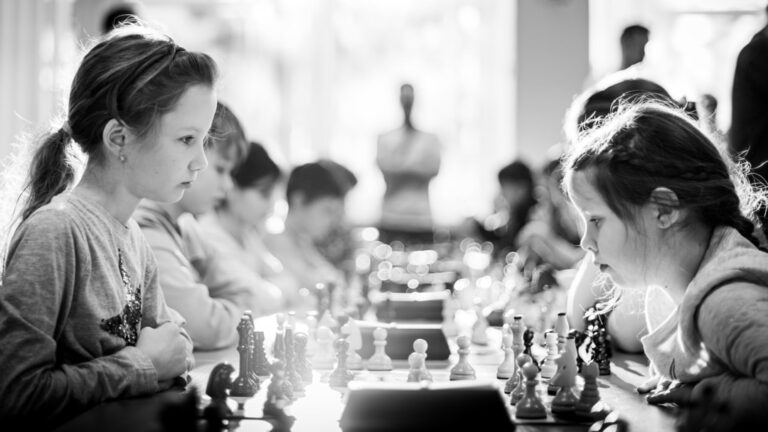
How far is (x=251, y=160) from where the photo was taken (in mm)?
3211

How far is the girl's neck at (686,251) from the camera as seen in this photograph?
143 centimetres

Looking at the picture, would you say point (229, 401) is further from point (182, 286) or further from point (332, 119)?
point (332, 119)

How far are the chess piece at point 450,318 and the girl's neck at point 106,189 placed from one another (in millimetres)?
1016

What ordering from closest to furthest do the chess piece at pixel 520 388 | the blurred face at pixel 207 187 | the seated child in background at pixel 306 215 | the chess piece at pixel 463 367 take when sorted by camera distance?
the chess piece at pixel 520 388, the chess piece at pixel 463 367, the blurred face at pixel 207 187, the seated child in background at pixel 306 215

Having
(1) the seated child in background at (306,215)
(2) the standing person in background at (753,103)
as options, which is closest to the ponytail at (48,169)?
(2) the standing person in background at (753,103)

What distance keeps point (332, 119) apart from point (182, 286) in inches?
218

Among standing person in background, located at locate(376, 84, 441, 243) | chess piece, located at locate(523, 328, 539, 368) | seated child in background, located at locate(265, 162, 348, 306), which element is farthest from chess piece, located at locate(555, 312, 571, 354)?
standing person in background, located at locate(376, 84, 441, 243)

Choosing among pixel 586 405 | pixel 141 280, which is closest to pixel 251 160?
pixel 141 280

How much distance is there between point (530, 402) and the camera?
1.25 m

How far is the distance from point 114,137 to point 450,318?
45.9 inches

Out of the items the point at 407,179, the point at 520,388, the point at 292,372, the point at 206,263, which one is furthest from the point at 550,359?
the point at 407,179

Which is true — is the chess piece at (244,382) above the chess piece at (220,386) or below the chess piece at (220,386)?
below

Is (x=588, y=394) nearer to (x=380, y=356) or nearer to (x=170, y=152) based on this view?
(x=380, y=356)

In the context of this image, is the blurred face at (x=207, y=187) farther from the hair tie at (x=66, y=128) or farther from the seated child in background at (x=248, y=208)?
the hair tie at (x=66, y=128)
